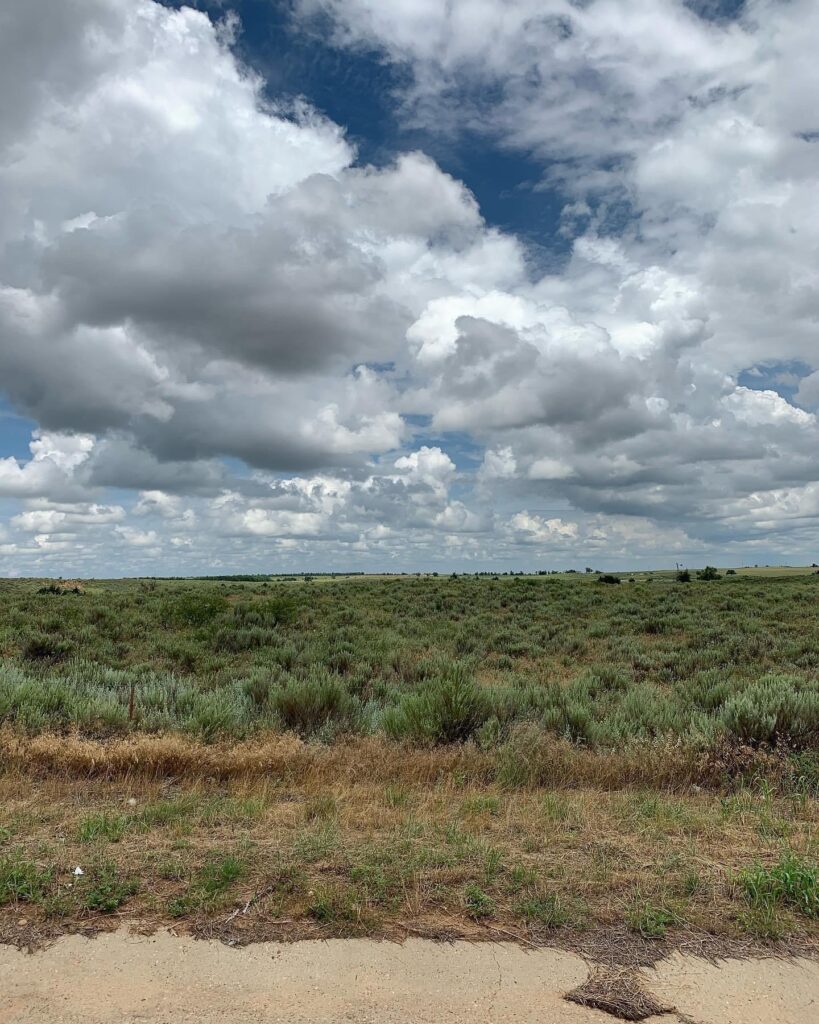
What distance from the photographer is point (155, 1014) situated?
11.2 feet

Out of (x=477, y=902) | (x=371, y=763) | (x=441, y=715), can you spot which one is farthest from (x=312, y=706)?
(x=477, y=902)

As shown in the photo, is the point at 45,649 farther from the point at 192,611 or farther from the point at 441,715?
the point at 441,715

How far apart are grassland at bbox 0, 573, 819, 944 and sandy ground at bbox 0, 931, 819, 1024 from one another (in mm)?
210

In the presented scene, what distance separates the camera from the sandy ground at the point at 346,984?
3.45 m

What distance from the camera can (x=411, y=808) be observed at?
6.24m

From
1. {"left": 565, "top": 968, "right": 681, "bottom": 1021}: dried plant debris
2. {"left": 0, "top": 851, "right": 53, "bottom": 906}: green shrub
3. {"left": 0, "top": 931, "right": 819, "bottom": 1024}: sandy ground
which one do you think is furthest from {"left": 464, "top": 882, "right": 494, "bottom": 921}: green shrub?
{"left": 0, "top": 851, "right": 53, "bottom": 906}: green shrub

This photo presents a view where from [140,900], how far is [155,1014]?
1079 millimetres

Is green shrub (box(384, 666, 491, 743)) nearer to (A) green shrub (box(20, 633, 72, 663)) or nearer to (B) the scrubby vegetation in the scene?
(B) the scrubby vegetation

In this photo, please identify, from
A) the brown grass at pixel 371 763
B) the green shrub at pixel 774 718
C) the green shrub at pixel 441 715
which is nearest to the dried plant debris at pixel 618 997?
the brown grass at pixel 371 763

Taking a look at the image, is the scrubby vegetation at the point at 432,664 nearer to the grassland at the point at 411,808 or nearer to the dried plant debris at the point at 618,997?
the grassland at the point at 411,808

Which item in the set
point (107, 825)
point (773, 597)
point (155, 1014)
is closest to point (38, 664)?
point (107, 825)

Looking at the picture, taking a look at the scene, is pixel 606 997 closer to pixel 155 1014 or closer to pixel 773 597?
pixel 155 1014

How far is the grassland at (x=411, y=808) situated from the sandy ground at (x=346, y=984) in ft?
0.69

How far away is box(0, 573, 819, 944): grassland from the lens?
14.2 ft
